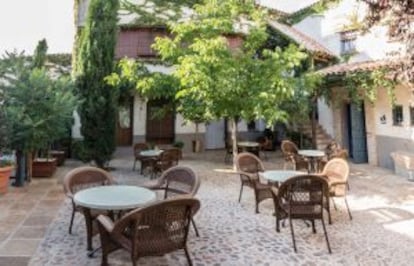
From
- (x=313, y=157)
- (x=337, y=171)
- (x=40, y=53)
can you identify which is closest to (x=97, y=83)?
(x=40, y=53)

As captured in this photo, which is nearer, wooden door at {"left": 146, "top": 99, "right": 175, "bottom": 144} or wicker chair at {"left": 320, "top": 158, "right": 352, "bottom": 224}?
wicker chair at {"left": 320, "top": 158, "right": 352, "bottom": 224}

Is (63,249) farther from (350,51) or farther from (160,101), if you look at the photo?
(350,51)

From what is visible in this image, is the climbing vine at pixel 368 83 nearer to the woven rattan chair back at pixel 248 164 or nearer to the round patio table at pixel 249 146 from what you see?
the round patio table at pixel 249 146

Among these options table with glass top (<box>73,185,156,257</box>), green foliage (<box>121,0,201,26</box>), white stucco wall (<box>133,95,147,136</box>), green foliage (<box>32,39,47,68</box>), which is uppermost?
green foliage (<box>121,0,201,26</box>)

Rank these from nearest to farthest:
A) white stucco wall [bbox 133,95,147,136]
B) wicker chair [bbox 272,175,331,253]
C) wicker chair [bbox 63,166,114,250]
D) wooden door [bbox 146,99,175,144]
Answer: wicker chair [bbox 272,175,331,253] → wicker chair [bbox 63,166,114,250] → white stucco wall [bbox 133,95,147,136] → wooden door [bbox 146,99,175,144]

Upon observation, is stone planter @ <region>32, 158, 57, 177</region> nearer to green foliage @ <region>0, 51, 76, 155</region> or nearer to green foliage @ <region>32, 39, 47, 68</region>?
green foliage @ <region>0, 51, 76, 155</region>

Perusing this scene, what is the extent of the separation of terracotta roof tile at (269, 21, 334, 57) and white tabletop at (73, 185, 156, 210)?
13474 mm

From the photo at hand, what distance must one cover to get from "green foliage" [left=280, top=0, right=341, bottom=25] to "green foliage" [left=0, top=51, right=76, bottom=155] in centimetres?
1286

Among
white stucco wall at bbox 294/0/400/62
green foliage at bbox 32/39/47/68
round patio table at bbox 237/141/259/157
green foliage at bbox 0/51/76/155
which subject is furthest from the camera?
round patio table at bbox 237/141/259/157

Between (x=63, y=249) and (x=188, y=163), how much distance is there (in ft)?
32.1

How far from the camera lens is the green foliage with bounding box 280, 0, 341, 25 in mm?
17061

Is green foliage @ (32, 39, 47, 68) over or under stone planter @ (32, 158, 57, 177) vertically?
over

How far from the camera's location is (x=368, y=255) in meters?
5.29

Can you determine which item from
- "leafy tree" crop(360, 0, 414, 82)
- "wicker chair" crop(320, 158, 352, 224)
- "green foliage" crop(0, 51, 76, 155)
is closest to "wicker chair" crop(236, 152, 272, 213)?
"wicker chair" crop(320, 158, 352, 224)
